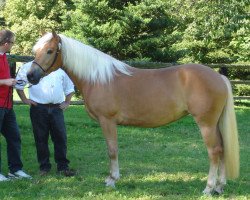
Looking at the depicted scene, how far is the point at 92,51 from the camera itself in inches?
216

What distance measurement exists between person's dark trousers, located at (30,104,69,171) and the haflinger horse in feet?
2.61

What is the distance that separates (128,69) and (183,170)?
1.98m

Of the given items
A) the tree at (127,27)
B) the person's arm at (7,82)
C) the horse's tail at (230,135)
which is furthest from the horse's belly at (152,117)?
the tree at (127,27)

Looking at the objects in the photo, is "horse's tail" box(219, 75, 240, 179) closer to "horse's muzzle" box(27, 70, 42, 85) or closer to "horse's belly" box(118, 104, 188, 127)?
"horse's belly" box(118, 104, 188, 127)

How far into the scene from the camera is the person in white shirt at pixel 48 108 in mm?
5996

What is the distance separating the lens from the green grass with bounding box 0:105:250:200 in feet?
17.2

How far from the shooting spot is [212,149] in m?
5.14

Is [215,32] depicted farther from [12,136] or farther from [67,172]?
[12,136]

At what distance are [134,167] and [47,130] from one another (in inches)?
60.2

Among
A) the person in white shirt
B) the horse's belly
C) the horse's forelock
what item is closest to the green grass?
the person in white shirt

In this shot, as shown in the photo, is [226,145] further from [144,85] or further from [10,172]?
[10,172]

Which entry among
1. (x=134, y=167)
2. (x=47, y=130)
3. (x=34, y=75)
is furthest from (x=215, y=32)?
(x=34, y=75)

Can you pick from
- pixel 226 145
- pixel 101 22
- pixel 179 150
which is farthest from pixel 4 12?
pixel 226 145

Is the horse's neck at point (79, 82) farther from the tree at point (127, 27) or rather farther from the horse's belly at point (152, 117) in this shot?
the tree at point (127, 27)
